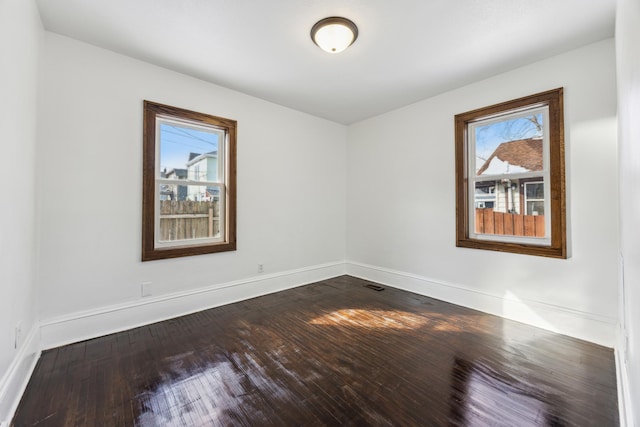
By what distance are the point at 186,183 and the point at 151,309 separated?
4.68 feet

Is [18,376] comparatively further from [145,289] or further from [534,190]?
[534,190]

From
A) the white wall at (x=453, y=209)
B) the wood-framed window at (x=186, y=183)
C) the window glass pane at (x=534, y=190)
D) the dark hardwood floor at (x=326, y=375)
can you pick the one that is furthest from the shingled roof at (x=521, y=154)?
the wood-framed window at (x=186, y=183)

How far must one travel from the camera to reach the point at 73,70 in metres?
2.48

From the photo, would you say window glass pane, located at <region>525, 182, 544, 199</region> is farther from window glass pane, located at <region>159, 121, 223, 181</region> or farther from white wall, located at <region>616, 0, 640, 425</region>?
window glass pane, located at <region>159, 121, 223, 181</region>

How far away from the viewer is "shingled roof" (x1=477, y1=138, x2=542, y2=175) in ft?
9.51

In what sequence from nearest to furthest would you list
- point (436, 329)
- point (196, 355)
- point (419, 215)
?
1. point (196, 355)
2. point (436, 329)
3. point (419, 215)

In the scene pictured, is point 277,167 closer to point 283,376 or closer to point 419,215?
point 419,215

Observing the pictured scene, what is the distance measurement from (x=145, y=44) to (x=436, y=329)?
3951 mm

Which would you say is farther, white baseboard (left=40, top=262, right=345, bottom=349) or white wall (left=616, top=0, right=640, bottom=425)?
white baseboard (left=40, top=262, right=345, bottom=349)

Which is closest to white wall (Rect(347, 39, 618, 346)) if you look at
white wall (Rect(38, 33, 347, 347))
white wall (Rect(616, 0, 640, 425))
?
white wall (Rect(616, 0, 640, 425))

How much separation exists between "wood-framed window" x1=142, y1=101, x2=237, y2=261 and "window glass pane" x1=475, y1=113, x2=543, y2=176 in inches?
123

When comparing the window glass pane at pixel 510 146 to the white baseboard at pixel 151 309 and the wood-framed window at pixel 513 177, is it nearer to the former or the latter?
the wood-framed window at pixel 513 177

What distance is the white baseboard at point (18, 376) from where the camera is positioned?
1.51 metres

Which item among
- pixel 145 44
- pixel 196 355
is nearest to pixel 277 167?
pixel 145 44
